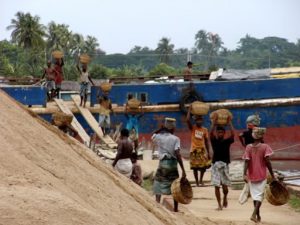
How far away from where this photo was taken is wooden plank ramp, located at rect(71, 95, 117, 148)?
1532 centimetres

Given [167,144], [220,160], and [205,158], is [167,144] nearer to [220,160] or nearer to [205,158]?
[220,160]

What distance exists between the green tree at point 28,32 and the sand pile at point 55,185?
41037 mm

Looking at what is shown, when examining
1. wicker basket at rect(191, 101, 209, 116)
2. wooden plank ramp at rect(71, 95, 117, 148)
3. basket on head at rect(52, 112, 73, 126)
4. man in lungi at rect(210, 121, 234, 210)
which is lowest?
wooden plank ramp at rect(71, 95, 117, 148)

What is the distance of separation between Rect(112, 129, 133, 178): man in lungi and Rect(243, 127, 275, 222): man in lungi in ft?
4.86

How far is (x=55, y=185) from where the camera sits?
488cm

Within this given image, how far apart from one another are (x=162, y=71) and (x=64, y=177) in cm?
3292

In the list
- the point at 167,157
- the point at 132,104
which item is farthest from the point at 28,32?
the point at 167,157

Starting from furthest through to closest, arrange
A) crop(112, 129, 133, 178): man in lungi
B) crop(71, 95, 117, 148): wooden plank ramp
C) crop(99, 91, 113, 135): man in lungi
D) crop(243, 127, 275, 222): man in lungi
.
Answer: crop(99, 91, 113, 135): man in lungi → crop(71, 95, 117, 148): wooden plank ramp → crop(112, 129, 133, 178): man in lungi → crop(243, 127, 275, 222): man in lungi

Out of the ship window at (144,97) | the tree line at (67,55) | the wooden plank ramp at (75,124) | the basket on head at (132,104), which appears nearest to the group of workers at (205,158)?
the basket on head at (132,104)

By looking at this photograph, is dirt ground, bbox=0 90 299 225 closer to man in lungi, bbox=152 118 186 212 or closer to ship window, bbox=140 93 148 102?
man in lungi, bbox=152 118 186 212

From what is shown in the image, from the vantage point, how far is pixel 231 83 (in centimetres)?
1834

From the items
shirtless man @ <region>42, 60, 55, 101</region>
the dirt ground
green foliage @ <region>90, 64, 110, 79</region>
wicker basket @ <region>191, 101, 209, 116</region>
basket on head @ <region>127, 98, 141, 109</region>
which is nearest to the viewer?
the dirt ground

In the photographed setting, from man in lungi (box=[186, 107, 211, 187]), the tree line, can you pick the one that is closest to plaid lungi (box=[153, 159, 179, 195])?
man in lungi (box=[186, 107, 211, 187])

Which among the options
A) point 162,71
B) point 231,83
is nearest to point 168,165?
point 231,83
